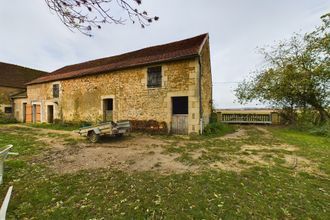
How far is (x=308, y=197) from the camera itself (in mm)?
3373

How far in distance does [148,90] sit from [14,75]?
67.5ft

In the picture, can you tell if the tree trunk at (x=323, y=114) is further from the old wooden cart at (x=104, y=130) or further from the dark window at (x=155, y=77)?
→ the old wooden cart at (x=104, y=130)

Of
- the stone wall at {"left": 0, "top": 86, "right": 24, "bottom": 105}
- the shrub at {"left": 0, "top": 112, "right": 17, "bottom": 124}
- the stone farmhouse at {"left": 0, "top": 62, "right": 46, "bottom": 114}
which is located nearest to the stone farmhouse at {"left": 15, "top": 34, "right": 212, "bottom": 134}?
the shrub at {"left": 0, "top": 112, "right": 17, "bottom": 124}

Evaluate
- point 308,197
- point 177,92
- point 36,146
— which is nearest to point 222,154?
point 308,197

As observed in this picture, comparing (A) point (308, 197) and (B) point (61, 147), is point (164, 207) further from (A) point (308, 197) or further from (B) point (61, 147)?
(B) point (61, 147)

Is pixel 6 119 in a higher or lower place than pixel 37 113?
lower

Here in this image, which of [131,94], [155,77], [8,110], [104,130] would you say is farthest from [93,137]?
[8,110]

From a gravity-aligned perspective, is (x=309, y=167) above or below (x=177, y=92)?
below

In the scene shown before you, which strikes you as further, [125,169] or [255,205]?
[125,169]

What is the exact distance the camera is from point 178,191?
3598 millimetres

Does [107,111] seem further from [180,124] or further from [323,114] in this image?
[323,114]

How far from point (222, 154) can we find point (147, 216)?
13.4ft

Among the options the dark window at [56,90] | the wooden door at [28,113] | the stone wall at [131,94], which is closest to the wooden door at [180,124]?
the stone wall at [131,94]

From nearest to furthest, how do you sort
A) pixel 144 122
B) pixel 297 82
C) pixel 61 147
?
pixel 61 147 < pixel 144 122 < pixel 297 82
